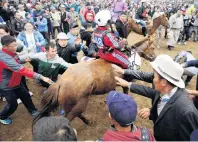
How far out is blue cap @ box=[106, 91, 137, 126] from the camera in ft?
5.75

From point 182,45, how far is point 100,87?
345 inches

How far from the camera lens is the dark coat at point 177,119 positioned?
2.05 m

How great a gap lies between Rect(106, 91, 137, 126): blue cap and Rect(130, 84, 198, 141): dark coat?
1.93ft

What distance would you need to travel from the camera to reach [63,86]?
11.3ft

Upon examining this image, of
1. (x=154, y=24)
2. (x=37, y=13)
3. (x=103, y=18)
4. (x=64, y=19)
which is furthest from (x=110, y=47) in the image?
(x=64, y=19)

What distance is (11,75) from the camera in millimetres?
→ 3717

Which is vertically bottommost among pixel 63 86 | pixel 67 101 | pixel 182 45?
pixel 182 45

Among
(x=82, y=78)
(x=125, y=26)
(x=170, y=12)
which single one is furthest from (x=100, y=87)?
(x=170, y=12)

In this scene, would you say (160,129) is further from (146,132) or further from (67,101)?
(67,101)

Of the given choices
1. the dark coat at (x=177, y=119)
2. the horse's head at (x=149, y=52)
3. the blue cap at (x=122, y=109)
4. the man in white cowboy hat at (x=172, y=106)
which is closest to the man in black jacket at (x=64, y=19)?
the horse's head at (x=149, y=52)

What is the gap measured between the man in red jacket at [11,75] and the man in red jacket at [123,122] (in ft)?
6.19

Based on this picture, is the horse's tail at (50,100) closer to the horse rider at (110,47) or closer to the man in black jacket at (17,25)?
the horse rider at (110,47)

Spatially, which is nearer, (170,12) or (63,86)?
(63,86)

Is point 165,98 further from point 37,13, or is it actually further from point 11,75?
point 37,13
